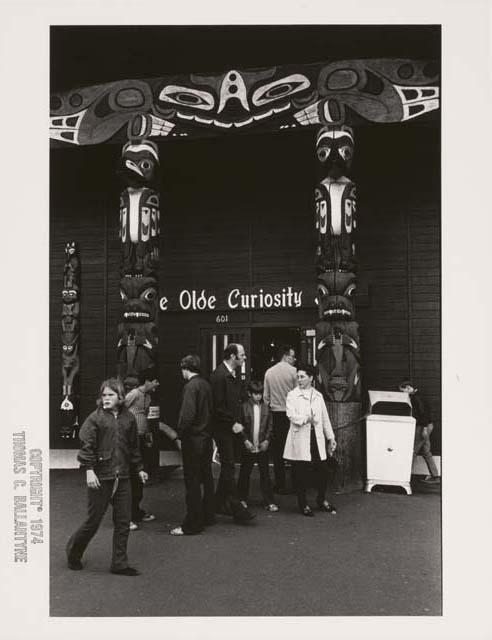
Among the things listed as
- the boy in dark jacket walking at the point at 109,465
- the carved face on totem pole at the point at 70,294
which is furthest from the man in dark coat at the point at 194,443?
the carved face on totem pole at the point at 70,294

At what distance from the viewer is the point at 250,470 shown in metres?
6.61

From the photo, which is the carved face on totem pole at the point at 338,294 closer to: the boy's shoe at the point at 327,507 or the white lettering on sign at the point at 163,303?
the boy's shoe at the point at 327,507

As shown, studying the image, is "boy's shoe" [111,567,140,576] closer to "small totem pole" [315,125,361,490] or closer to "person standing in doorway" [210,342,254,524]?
"person standing in doorway" [210,342,254,524]

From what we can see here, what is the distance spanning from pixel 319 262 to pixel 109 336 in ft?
13.2

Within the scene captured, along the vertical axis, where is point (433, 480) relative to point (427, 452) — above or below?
below

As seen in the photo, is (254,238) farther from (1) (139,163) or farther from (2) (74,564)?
(2) (74,564)

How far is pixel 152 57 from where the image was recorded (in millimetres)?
8875

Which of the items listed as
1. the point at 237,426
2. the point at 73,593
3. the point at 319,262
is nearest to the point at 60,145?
the point at 319,262

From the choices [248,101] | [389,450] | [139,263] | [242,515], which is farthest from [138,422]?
[248,101]

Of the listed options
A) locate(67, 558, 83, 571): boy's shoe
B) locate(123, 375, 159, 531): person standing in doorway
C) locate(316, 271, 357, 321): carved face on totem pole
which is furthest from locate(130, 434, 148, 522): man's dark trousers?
locate(316, 271, 357, 321): carved face on totem pole

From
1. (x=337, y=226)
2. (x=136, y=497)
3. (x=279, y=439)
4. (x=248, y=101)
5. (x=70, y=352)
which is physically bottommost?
(x=136, y=497)

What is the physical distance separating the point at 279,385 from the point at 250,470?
4.01ft

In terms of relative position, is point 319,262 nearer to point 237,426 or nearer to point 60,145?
point 237,426

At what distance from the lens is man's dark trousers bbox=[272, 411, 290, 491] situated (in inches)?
290
